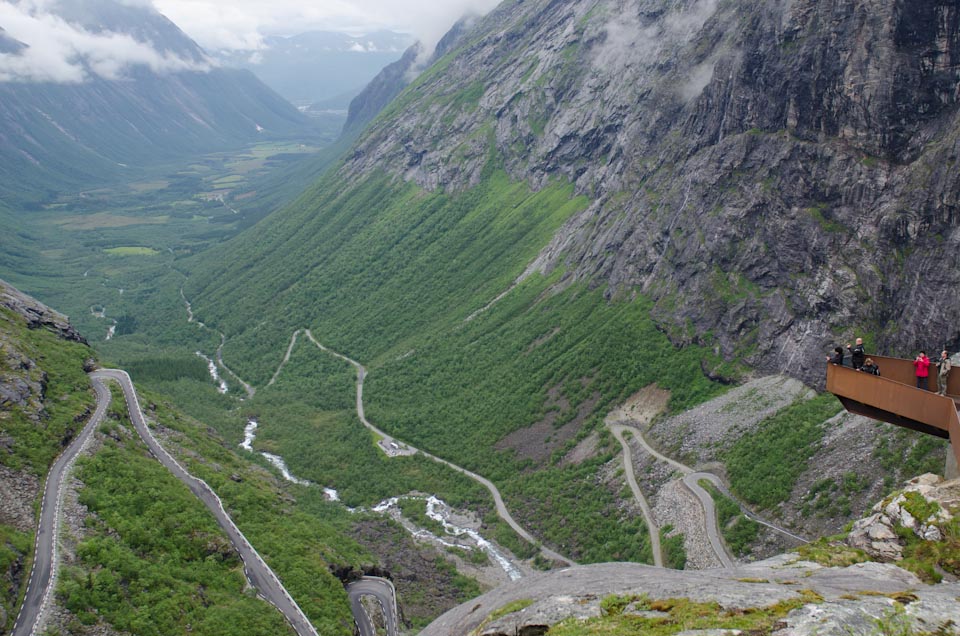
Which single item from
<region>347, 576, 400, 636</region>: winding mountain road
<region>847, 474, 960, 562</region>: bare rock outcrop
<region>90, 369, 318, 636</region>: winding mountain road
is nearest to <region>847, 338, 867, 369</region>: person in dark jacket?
<region>847, 474, 960, 562</region>: bare rock outcrop

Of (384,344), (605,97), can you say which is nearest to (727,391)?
(384,344)

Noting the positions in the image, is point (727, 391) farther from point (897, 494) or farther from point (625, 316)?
point (897, 494)

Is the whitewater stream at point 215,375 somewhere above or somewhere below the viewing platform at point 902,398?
below

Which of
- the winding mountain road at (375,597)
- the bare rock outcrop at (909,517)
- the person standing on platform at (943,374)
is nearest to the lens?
the bare rock outcrop at (909,517)

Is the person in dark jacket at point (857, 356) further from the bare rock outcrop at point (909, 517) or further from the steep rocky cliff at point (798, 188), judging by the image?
the steep rocky cliff at point (798, 188)

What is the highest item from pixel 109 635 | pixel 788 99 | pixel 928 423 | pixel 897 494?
pixel 788 99

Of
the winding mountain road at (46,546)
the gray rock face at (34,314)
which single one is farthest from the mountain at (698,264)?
the winding mountain road at (46,546)

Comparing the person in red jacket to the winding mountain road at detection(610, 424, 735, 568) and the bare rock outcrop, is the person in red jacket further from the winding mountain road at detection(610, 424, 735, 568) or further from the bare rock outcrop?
the winding mountain road at detection(610, 424, 735, 568)
